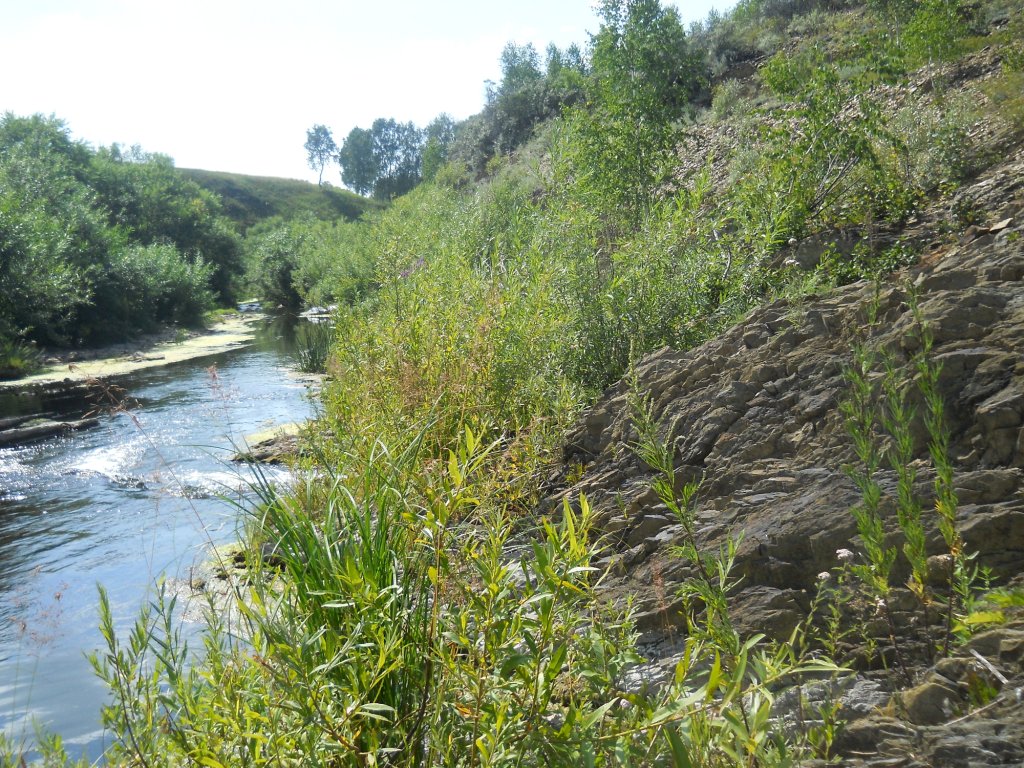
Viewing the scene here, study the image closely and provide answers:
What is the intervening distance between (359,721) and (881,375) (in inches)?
99.0

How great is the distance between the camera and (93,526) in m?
7.54

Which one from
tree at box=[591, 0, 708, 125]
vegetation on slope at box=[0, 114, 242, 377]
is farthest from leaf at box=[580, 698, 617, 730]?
vegetation on slope at box=[0, 114, 242, 377]

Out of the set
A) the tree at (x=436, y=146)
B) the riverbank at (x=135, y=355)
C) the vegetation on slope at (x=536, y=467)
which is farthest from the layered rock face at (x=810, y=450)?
the tree at (x=436, y=146)

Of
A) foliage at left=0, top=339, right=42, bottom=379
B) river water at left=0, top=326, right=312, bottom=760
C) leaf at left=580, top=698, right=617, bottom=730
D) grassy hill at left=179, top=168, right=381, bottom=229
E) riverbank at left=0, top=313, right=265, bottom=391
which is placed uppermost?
grassy hill at left=179, top=168, right=381, bottom=229

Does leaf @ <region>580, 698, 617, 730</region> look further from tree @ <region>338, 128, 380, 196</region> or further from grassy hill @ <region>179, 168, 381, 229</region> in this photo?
tree @ <region>338, 128, 380, 196</region>

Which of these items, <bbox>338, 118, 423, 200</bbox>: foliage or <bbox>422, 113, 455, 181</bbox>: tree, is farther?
<bbox>338, 118, 423, 200</bbox>: foliage

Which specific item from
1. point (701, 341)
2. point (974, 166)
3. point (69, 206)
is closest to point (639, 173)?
point (974, 166)

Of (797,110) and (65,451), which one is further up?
(797,110)

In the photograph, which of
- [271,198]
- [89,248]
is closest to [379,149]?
[271,198]

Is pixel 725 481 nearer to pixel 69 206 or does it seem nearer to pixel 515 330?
pixel 515 330

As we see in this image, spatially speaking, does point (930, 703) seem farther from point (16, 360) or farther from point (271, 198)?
point (271, 198)

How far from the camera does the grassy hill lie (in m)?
73.6

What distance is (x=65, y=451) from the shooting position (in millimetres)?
10547

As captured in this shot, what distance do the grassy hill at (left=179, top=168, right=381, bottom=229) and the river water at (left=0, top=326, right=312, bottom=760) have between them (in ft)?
200
